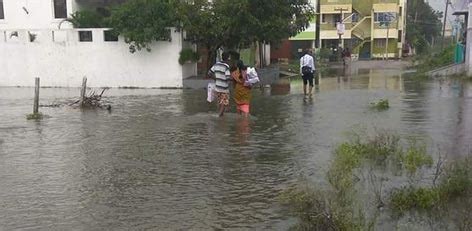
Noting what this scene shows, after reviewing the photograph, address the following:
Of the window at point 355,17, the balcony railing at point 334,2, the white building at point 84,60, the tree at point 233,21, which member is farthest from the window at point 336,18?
the tree at point 233,21

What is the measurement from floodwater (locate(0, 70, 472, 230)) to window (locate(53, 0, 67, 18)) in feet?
44.1

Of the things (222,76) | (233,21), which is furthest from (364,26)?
(222,76)

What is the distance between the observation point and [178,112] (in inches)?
599

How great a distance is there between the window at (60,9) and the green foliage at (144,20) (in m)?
7.08

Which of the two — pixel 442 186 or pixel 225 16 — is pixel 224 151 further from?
pixel 225 16

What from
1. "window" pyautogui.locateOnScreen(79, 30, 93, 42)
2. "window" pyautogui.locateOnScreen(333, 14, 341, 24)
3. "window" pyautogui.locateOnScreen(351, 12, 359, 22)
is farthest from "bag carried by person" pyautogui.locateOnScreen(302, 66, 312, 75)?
"window" pyautogui.locateOnScreen(351, 12, 359, 22)

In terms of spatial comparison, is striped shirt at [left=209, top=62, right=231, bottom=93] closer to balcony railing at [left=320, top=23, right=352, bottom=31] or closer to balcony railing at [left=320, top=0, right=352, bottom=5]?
balcony railing at [left=320, top=23, right=352, bottom=31]

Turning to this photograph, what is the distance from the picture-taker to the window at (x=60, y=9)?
29.4 meters

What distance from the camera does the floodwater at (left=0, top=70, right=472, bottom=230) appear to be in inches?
233

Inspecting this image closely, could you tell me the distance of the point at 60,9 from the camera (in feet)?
96.9

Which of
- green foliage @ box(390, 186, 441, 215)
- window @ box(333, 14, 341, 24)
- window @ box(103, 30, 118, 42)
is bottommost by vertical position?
green foliage @ box(390, 186, 441, 215)

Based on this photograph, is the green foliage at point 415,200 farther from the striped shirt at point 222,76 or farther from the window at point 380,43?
the window at point 380,43

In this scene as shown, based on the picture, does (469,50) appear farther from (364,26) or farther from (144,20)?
(364,26)

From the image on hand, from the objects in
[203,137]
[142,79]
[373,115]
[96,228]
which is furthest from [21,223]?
[142,79]
